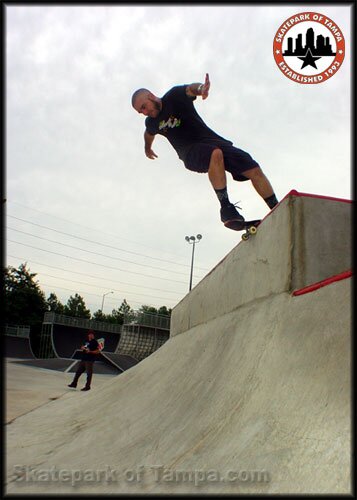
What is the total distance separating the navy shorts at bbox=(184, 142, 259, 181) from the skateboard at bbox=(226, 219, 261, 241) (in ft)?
2.68

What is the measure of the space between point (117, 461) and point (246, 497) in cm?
140

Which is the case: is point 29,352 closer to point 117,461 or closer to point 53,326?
point 53,326

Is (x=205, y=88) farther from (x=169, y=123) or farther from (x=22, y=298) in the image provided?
(x=22, y=298)

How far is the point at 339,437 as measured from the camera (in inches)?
58.1

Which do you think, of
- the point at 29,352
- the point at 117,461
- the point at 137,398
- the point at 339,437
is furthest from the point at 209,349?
the point at 29,352

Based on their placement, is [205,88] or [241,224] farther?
[205,88]

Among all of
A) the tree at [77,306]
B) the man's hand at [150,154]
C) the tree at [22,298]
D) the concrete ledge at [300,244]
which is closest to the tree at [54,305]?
the tree at [77,306]

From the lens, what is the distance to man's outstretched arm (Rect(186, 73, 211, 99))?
469cm

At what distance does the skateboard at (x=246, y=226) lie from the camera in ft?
12.7

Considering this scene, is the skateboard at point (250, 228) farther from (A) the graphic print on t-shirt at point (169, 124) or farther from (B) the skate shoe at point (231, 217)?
(A) the graphic print on t-shirt at point (169, 124)

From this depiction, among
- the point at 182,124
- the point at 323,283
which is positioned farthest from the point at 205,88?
the point at 323,283

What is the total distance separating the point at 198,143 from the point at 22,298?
51.8 m

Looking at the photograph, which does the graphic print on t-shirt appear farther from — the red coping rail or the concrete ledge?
the red coping rail

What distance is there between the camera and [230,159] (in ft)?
15.5
